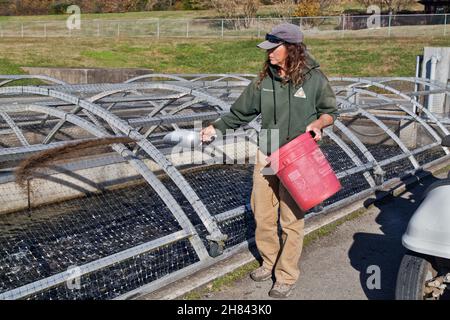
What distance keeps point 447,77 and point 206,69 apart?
16.5 m

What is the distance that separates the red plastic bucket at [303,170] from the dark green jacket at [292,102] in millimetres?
219

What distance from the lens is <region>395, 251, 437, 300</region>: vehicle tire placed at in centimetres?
374

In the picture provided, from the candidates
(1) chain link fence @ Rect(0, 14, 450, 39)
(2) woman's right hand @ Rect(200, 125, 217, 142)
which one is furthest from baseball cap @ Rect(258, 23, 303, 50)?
(1) chain link fence @ Rect(0, 14, 450, 39)

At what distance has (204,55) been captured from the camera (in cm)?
3020

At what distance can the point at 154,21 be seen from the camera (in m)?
40.0

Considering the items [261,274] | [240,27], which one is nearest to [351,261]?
[261,274]

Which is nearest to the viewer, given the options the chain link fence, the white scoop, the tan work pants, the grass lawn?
the tan work pants

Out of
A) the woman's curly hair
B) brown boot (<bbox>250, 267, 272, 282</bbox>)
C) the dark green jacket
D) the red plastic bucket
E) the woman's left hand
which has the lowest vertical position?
brown boot (<bbox>250, 267, 272, 282</bbox>)

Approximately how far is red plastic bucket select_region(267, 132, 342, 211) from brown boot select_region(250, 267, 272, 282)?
0.81 meters

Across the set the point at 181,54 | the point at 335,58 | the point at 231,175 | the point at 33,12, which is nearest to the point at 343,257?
the point at 231,175

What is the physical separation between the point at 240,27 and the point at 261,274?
32.5 metres

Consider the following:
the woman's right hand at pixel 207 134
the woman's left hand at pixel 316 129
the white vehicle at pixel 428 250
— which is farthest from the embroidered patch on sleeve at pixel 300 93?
the white vehicle at pixel 428 250

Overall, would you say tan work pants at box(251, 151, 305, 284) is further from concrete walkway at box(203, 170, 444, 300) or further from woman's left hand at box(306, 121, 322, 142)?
woman's left hand at box(306, 121, 322, 142)
